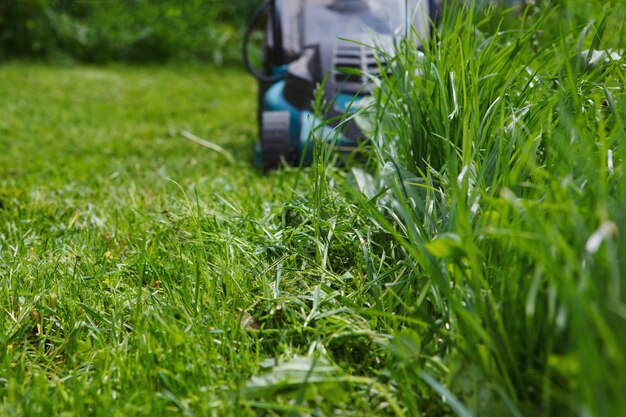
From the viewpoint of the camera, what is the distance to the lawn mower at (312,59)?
2.37 m

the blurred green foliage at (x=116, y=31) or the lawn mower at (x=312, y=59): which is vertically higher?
the lawn mower at (x=312, y=59)

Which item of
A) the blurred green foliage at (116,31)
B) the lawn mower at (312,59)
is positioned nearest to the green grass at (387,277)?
the lawn mower at (312,59)

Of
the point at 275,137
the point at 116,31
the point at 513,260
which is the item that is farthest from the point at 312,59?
the point at 116,31

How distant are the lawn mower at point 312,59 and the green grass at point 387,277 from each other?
347 mm

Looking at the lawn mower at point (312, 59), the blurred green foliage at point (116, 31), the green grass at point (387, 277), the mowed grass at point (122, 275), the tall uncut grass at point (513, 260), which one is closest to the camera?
the tall uncut grass at point (513, 260)

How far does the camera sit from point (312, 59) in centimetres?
254

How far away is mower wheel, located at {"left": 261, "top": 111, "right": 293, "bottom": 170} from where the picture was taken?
245cm

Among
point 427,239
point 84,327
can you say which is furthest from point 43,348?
point 427,239

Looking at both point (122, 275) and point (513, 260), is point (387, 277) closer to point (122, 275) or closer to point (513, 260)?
point (513, 260)

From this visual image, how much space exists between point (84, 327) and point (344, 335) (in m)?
0.52

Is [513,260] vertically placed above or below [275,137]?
above

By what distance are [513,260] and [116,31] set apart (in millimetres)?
6596

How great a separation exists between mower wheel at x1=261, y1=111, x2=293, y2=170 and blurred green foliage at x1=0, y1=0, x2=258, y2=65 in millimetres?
4526

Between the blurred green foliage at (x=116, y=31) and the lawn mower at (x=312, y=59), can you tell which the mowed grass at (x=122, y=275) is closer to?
the lawn mower at (x=312, y=59)
